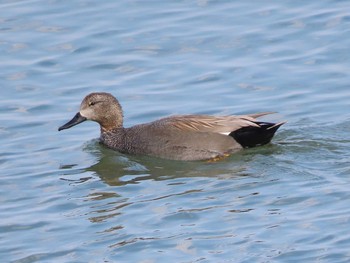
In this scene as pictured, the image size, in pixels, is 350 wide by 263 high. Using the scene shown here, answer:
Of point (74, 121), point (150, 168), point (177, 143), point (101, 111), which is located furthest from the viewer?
point (101, 111)

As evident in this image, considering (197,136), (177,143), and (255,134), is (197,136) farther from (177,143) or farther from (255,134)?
(255,134)

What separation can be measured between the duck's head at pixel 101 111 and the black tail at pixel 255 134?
1825mm

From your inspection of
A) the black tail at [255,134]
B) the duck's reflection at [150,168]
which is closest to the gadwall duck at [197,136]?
the black tail at [255,134]

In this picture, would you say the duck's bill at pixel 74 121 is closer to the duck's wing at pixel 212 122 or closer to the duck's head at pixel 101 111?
the duck's head at pixel 101 111

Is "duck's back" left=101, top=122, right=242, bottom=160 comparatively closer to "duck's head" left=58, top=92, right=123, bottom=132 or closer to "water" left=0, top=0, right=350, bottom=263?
"water" left=0, top=0, right=350, bottom=263

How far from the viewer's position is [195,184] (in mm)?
12453

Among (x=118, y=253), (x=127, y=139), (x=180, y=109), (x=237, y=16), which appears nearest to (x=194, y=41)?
(x=237, y=16)

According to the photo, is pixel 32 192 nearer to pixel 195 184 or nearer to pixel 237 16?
pixel 195 184

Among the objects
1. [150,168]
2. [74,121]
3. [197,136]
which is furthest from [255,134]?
[74,121]

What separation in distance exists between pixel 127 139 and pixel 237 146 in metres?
1.45

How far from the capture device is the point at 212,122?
1373 cm

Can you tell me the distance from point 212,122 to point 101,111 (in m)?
1.68

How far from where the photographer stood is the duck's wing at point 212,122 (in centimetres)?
1357

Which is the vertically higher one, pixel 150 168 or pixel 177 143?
pixel 177 143
